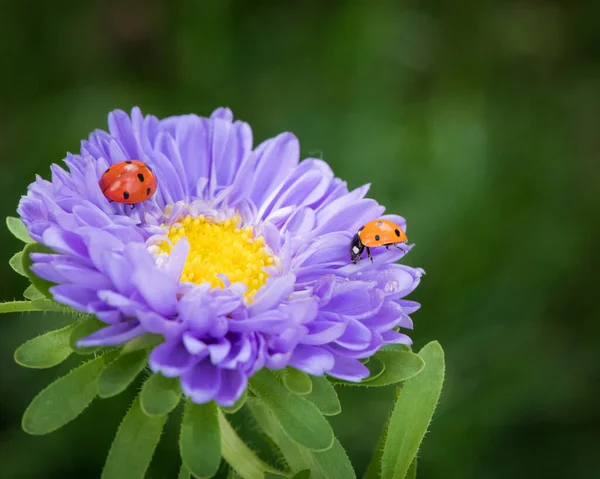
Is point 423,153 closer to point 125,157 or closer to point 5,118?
point 5,118

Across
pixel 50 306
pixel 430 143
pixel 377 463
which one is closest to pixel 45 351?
pixel 50 306

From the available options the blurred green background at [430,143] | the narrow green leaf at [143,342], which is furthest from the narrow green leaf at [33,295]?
the blurred green background at [430,143]

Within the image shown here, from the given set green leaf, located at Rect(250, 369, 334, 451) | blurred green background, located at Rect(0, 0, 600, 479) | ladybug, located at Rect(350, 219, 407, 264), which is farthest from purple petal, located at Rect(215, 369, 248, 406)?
blurred green background, located at Rect(0, 0, 600, 479)

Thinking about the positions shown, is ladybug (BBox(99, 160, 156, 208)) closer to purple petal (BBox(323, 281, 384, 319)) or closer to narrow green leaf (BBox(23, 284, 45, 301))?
narrow green leaf (BBox(23, 284, 45, 301))

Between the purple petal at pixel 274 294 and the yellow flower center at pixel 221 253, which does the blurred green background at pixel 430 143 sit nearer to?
the yellow flower center at pixel 221 253

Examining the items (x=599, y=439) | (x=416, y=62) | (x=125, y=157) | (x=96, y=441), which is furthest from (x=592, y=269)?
(x=125, y=157)

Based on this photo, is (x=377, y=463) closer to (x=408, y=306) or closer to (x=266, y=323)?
(x=408, y=306)
